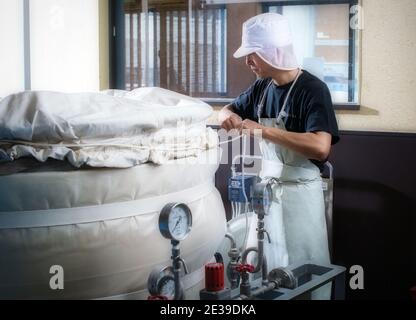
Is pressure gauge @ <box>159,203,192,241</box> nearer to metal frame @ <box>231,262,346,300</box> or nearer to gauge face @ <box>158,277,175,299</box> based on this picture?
gauge face @ <box>158,277,175,299</box>

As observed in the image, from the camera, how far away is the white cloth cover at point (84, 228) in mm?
1084

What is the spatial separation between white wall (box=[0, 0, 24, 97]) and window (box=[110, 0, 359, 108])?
539 mm

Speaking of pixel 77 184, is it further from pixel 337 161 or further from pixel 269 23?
pixel 337 161

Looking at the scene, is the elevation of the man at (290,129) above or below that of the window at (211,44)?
below

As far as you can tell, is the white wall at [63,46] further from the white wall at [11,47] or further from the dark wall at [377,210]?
the dark wall at [377,210]

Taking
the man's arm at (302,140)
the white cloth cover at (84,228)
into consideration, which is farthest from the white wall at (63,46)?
the white cloth cover at (84,228)

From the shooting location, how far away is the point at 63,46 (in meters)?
2.04

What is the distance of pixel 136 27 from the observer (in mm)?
2416

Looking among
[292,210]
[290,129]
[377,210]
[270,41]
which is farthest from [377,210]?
[270,41]

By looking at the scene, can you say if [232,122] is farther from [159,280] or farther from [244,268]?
[159,280]

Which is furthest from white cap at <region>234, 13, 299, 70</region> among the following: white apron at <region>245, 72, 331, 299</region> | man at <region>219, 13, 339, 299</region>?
white apron at <region>245, 72, 331, 299</region>

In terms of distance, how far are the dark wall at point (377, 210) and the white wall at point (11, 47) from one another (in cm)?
120

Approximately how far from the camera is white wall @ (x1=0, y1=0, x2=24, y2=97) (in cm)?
186
